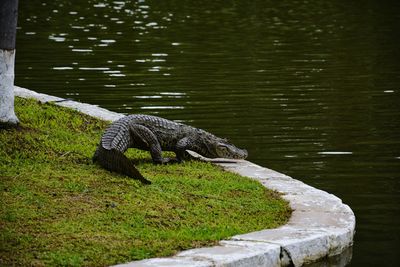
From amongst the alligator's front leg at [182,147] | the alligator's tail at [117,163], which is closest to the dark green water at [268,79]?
the alligator's front leg at [182,147]

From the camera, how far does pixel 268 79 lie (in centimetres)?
1969

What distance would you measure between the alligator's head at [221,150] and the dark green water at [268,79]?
2.73ft

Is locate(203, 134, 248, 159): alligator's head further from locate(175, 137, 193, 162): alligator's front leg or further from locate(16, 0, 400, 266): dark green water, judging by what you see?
locate(16, 0, 400, 266): dark green water

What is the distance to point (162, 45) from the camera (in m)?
25.7

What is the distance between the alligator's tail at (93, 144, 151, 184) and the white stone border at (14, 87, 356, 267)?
1.32m

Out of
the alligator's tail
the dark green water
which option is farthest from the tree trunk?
the dark green water

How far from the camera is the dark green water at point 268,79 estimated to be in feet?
39.2

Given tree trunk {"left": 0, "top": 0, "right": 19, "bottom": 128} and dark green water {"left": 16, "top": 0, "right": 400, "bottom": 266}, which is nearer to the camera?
tree trunk {"left": 0, "top": 0, "right": 19, "bottom": 128}

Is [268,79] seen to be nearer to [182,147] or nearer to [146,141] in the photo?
[182,147]

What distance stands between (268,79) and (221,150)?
8.57 meters

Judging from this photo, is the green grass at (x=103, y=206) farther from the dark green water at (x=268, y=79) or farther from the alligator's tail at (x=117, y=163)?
the dark green water at (x=268, y=79)

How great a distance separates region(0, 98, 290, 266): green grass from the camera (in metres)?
7.66

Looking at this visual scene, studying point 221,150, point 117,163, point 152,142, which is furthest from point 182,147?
point 117,163

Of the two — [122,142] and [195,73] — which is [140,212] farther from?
[195,73]
